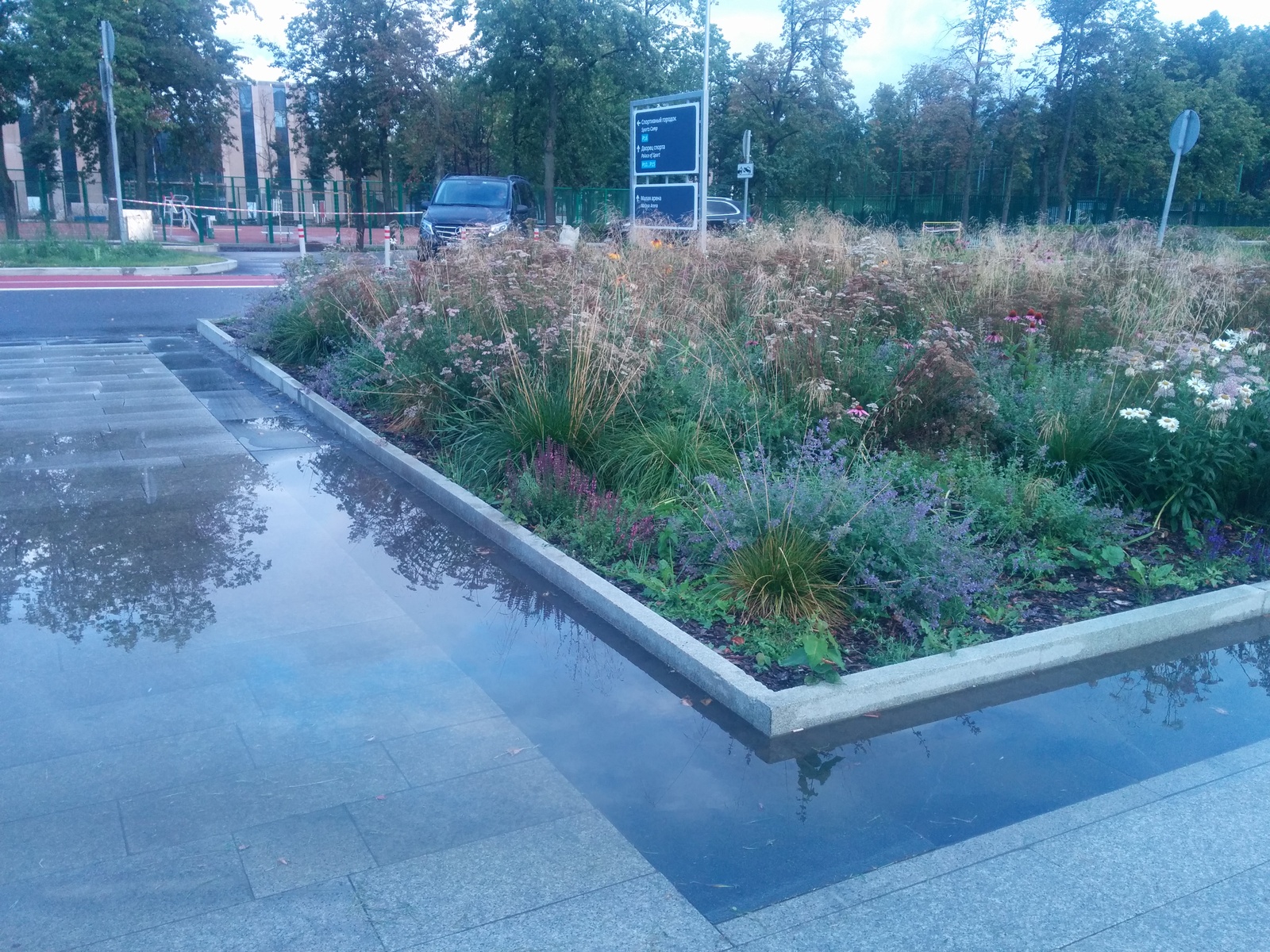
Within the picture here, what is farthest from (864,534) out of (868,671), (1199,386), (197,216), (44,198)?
(197,216)

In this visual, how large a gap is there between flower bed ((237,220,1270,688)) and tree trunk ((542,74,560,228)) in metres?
19.1

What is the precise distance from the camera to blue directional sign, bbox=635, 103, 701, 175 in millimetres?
15539

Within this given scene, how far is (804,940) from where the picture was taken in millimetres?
2941

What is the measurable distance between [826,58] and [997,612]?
35.2 metres

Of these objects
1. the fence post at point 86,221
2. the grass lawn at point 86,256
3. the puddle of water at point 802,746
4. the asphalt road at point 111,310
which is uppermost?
the fence post at point 86,221

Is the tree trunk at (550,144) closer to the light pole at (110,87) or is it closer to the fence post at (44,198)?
the light pole at (110,87)

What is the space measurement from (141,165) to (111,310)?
22697mm

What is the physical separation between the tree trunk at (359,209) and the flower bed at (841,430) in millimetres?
23662

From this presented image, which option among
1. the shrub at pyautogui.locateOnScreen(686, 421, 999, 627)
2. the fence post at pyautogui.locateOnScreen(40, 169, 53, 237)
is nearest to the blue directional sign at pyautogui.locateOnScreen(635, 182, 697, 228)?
the shrub at pyautogui.locateOnScreen(686, 421, 999, 627)

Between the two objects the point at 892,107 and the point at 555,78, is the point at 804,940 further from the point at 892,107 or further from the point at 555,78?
the point at 892,107

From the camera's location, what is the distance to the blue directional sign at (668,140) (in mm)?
15539

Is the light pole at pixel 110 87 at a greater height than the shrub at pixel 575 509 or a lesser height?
greater

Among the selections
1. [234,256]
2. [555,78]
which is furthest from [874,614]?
[234,256]

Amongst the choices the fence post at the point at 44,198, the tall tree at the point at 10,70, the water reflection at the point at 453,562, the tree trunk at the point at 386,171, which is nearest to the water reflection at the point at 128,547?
the water reflection at the point at 453,562
